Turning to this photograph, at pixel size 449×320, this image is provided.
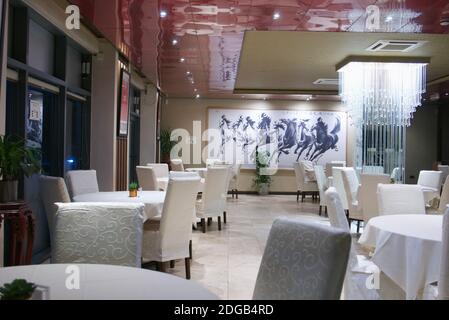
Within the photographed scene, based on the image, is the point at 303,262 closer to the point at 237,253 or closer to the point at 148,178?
the point at 237,253

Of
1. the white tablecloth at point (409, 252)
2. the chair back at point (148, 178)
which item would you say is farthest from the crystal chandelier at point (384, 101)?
the white tablecloth at point (409, 252)

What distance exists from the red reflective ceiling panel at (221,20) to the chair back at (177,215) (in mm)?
2014

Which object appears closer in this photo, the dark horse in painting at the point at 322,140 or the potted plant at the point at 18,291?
the potted plant at the point at 18,291

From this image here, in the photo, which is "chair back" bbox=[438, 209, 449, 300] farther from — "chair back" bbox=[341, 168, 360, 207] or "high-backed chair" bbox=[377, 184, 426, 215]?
"chair back" bbox=[341, 168, 360, 207]

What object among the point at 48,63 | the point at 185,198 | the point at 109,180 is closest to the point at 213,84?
the point at 109,180

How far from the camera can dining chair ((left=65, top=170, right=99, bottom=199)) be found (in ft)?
16.1

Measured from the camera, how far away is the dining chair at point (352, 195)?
681 cm

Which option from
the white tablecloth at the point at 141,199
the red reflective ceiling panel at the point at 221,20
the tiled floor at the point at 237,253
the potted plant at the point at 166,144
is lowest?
the tiled floor at the point at 237,253

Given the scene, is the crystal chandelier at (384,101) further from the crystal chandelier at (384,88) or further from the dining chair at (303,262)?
the dining chair at (303,262)

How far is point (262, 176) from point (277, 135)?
139 cm

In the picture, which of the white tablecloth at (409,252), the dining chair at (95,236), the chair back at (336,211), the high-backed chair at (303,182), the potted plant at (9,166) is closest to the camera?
the dining chair at (95,236)

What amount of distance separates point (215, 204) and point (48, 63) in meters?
3.13

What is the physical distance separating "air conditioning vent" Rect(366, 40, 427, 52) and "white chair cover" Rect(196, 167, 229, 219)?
308cm
